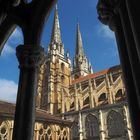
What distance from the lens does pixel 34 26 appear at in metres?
4.58

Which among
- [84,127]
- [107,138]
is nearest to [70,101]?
[84,127]

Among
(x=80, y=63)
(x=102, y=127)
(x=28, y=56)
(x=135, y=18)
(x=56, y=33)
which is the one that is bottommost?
(x=135, y=18)

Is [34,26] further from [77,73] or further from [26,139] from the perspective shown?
[77,73]

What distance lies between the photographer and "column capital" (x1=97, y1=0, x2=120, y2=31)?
311cm

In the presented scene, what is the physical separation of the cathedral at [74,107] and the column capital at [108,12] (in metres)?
14.2

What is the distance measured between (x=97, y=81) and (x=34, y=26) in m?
34.2

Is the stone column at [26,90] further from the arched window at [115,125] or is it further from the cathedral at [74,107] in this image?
the arched window at [115,125]

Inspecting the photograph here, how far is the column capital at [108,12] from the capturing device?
311 centimetres

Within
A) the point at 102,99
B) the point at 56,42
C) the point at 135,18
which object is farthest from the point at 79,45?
the point at 135,18

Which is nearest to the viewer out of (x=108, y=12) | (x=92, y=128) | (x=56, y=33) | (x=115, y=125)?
(x=108, y=12)

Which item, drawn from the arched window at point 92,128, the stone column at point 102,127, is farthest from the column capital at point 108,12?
the arched window at point 92,128

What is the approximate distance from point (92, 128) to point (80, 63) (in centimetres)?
2521

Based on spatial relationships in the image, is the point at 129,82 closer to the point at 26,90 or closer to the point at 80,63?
the point at 26,90

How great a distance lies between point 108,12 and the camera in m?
3.27
